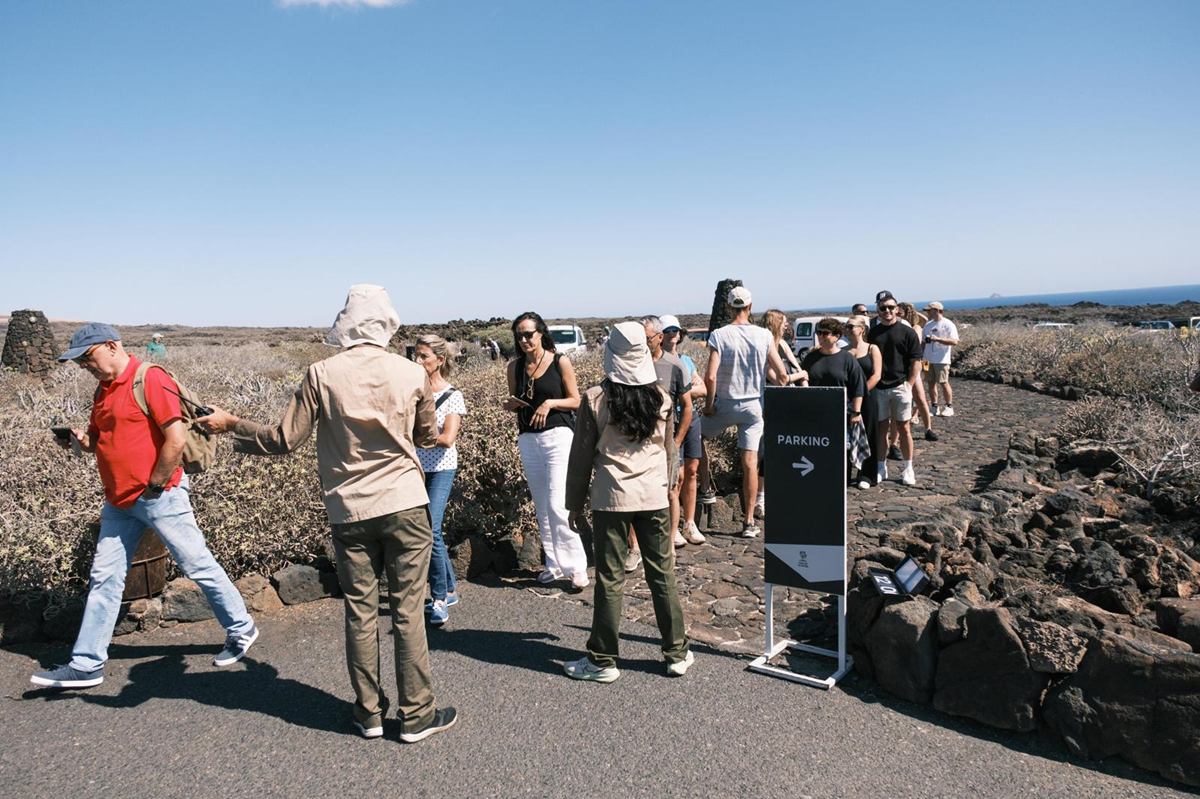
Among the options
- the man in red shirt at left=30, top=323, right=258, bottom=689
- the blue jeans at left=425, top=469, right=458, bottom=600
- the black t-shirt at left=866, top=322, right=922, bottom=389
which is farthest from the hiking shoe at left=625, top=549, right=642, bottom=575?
the black t-shirt at left=866, top=322, right=922, bottom=389

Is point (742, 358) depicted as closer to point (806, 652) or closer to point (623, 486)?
point (806, 652)

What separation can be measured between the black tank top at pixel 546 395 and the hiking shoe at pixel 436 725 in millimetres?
1893

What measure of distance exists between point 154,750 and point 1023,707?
368 centimetres

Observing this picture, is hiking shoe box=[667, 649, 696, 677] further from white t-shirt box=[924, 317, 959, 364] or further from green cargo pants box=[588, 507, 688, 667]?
white t-shirt box=[924, 317, 959, 364]

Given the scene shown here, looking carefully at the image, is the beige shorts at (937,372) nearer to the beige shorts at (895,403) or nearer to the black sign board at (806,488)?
the beige shorts at (895,403)

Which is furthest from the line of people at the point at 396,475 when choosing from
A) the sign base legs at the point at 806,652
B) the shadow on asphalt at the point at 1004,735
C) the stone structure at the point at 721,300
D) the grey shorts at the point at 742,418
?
the stone structure at the point at 721,300

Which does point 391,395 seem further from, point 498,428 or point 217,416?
point 498,428

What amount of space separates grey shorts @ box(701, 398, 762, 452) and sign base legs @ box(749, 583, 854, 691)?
212 cm

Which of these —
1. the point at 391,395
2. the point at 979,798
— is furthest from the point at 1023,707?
the point at 391,395

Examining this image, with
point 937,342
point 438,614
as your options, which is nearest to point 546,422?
point 438,614

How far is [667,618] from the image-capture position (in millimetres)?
3834

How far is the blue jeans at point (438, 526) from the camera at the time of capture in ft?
14.8

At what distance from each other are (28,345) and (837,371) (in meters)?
20.6

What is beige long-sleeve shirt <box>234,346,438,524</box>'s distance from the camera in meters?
3.23
